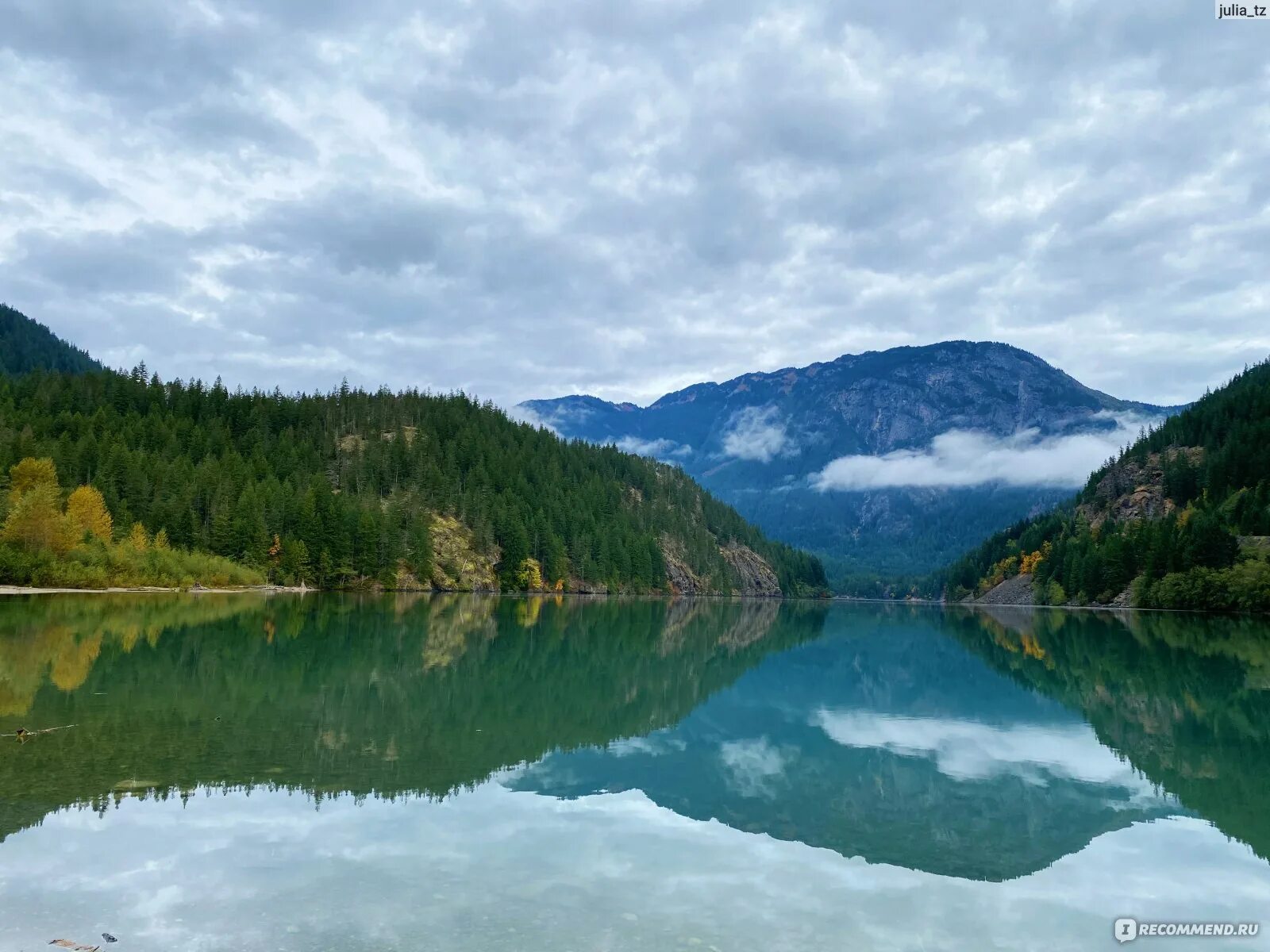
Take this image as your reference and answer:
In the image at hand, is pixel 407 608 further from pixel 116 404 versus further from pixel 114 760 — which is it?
pixel 116 404

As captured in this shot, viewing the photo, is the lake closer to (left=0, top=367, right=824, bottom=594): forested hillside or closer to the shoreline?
the shoreline

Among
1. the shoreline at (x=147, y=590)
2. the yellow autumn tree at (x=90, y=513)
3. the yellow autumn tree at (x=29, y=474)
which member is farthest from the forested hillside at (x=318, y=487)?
the yellow autumn tree at (x=90, y=513)

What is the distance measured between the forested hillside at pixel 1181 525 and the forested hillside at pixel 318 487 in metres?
89.4

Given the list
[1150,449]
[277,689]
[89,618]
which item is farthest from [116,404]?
[1150,449]

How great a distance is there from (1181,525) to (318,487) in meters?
144

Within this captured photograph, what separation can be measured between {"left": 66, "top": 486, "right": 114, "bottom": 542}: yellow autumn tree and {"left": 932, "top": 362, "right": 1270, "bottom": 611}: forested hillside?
447 ft

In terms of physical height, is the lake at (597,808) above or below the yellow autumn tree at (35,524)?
below

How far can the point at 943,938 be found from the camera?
10.2 metres

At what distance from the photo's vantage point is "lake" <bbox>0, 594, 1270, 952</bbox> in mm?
10289

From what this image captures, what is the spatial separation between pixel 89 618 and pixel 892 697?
144 ft

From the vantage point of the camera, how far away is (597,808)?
15352mm

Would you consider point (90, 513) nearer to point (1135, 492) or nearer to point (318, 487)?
point (318, 487)

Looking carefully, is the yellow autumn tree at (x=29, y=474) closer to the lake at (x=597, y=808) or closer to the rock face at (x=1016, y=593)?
the lake at (x=597, y=808)

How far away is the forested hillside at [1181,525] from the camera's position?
373 feet
